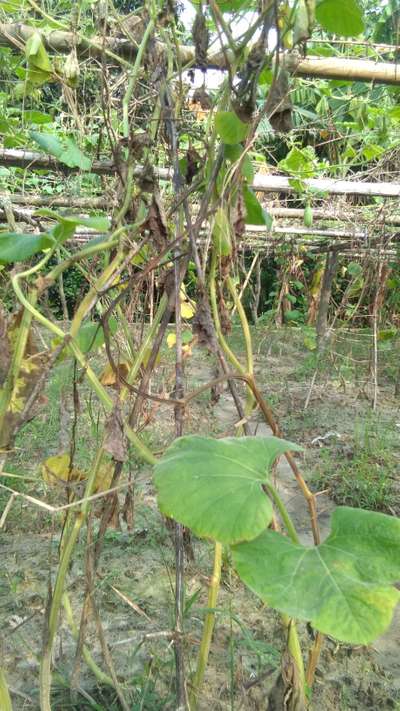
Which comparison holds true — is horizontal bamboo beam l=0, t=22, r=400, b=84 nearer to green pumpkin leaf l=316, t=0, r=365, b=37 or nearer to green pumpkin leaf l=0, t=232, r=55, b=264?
green pumpkin leaf l=316, t=0, r=365, b=37

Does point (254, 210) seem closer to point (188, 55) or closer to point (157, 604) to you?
point (188, 55)

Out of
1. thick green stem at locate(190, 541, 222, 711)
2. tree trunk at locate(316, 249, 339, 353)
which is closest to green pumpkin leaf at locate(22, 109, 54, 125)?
thick green stem at locate(190, 541, 222, 711)

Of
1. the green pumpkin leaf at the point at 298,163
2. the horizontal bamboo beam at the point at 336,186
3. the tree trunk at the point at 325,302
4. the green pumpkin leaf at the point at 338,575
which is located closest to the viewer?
the green pumpkin leaf at the point at 338,575

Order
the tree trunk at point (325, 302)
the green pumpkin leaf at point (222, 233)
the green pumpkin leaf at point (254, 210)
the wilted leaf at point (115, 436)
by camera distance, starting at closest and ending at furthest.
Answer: the wilted leaf at point (115, 436), the green pumpkin leaf at point (222, 233), the green pumpkin leaf at point (254, 210), the tree trunk at point (325, 302)

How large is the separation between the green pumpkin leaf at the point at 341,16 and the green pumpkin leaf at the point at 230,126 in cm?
35

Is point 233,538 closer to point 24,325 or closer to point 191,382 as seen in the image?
point 24,325

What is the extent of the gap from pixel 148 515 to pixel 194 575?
1.91 ft

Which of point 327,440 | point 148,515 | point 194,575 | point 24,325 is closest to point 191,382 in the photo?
point 327,440

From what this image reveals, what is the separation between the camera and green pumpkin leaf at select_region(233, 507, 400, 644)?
708mm

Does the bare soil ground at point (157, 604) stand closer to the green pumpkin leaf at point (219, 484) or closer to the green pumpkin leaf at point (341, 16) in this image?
the green pumpkin leaf at point (219, 484)

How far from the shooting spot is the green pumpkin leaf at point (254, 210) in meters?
1.38

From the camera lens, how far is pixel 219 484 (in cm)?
83

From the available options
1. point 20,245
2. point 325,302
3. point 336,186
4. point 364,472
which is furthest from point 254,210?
point 325,302

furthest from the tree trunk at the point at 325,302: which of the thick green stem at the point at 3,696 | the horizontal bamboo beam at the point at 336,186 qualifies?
the thick green stem at the point at 3,696
